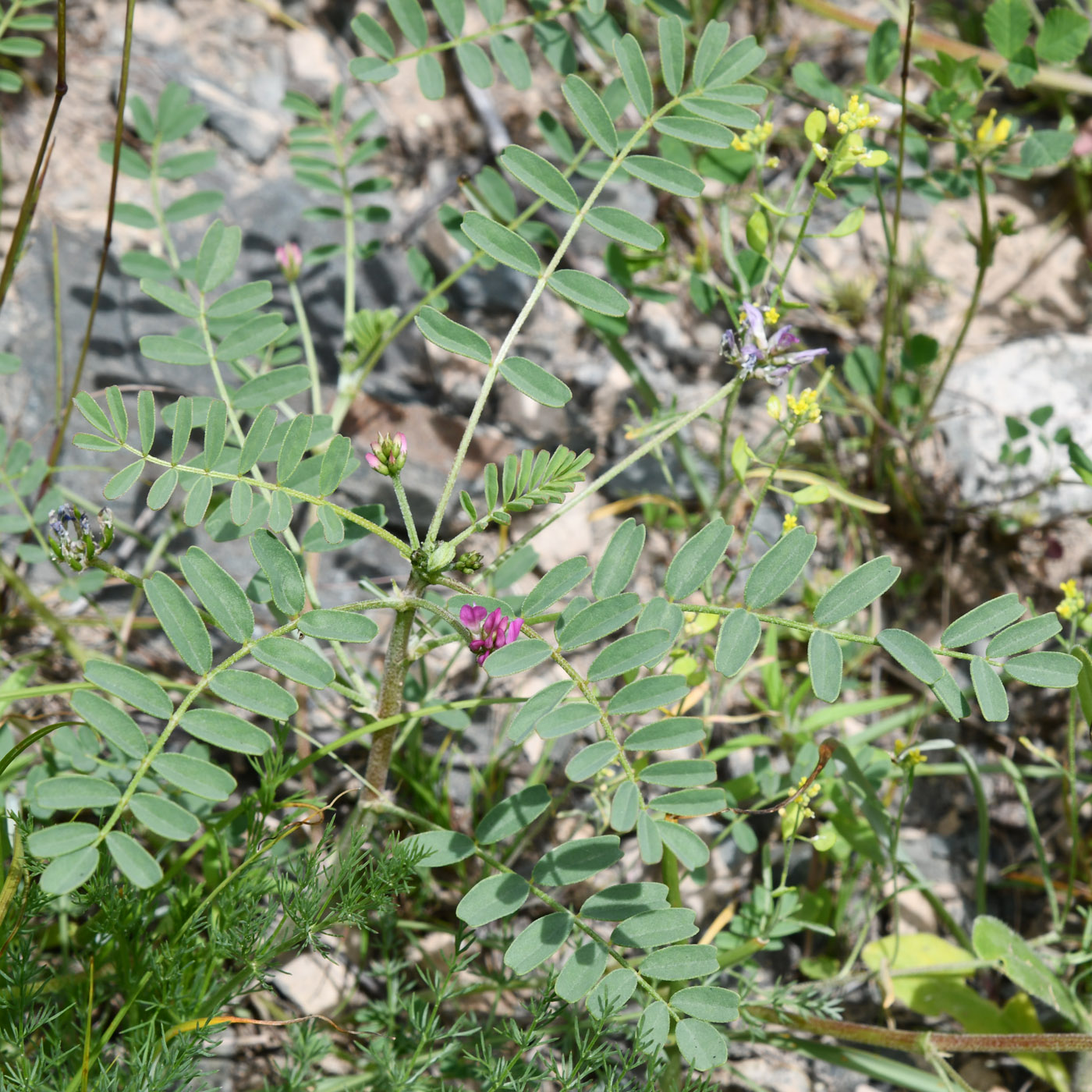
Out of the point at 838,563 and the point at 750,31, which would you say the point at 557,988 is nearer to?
the point at 838,563

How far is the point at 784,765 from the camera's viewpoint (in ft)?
9.21

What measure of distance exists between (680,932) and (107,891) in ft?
3.62

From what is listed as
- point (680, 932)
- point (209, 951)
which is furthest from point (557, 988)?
point (209, 951)

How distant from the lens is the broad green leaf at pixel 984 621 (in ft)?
6.07

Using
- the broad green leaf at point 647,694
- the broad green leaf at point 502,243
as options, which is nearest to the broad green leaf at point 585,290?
the broad green leaf at point 502,243

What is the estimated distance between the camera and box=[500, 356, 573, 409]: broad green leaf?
6.33 feet

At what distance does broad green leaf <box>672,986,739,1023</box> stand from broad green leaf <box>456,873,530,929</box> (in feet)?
1.10

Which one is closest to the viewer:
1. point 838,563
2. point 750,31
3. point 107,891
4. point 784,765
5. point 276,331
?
point 107,891

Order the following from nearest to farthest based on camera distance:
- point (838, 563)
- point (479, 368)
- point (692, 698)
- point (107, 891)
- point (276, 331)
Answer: point (107, 891) < point (276, 331) < point (692, 698) < point (838, 563) < point (479, 368)

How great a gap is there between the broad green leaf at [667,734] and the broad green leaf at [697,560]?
9.1 inches

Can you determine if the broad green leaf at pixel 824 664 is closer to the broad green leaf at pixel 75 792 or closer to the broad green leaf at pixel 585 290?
the broad green leaf at pixel 585 290

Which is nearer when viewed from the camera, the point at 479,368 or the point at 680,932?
the point at 680,932

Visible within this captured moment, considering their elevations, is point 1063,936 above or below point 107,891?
below

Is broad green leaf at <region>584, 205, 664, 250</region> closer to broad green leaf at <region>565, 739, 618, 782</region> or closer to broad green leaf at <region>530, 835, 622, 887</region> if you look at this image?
broad green leaf at <region>565, 739, 618, 782</region>
